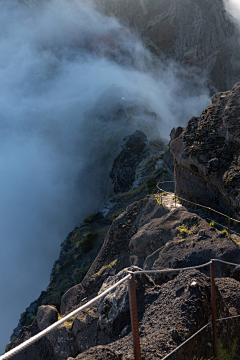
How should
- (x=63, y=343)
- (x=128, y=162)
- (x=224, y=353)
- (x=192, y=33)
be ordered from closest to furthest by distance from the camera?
(x=224, y=353)
(x=63, y=343)
(x=128, y=162)
(x=192, y=33)

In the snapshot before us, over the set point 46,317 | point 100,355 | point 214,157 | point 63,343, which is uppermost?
point 214,157

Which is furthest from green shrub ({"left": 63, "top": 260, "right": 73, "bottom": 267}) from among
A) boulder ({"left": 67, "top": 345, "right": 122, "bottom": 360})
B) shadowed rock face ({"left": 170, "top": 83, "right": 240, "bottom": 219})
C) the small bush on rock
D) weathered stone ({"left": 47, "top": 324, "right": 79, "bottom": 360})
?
boulder ({"left": 67, "top": 345, "right": 122, "bottom": 360})

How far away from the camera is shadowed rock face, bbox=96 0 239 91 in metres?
62.7

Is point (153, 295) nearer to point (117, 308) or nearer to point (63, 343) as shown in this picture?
point (117, 308)

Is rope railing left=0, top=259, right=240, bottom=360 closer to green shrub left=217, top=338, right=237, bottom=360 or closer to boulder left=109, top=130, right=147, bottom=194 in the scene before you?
green shrub left=217, top=338, right=237, bottom=360

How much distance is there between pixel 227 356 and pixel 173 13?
257ft

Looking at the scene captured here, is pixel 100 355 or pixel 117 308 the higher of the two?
pixel 117 308

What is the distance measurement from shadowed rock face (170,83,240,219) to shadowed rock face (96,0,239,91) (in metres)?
61.9

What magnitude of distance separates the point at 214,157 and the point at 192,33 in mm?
66039

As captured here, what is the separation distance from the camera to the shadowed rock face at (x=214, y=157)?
10227mm

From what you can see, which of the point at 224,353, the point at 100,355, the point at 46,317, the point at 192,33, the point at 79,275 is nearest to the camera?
the point at 100,355

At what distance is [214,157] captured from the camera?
1125 centimetres

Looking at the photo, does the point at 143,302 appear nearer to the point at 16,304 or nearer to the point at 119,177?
the point at 119,177

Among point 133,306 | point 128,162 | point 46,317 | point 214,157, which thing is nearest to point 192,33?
point 128,162
